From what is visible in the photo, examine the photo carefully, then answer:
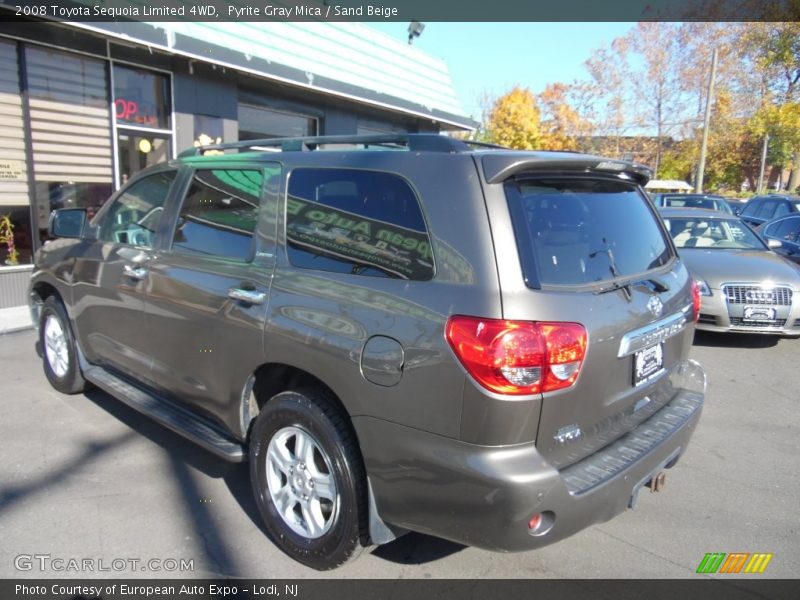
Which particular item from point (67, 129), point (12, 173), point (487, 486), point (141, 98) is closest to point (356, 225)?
point (487, 486)

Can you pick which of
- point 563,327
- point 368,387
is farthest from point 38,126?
point 563,327

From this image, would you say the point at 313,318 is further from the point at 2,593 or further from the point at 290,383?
the point at 2,593

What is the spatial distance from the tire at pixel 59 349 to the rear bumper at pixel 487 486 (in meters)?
3.24

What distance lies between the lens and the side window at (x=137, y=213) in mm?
3805

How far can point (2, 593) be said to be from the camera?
2.56 metres

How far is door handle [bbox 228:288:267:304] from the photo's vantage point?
112 inches

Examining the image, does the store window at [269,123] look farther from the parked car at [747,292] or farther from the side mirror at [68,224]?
the parked car at [747,292]

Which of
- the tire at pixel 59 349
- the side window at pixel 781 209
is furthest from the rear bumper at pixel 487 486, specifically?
the side window at pixel 781 209

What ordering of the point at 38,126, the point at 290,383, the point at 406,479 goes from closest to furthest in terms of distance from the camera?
the point at 406,479, the point at 290,383, the point at 38,126

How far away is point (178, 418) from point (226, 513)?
0.62 metres

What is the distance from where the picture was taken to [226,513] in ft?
10.5

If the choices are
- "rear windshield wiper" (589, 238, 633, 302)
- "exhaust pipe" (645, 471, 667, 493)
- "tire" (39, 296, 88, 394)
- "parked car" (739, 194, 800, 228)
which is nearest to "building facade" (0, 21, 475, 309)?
"tire" (39, 296, 88, 394)

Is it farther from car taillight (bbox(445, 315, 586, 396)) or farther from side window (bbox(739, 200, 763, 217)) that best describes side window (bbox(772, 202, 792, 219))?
car taillight (bbox(445, 315, 586, 396))

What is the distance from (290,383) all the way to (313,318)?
0.50m
